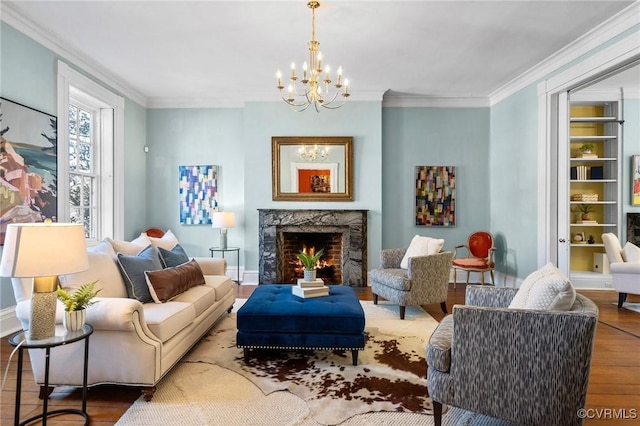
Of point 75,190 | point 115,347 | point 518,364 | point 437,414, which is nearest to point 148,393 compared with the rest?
point 115,347

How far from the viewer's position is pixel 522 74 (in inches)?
194

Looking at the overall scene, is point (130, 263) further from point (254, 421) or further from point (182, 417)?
point (254, 421)

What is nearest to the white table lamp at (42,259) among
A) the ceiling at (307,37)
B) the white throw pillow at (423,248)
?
the ceiling at (307,37)

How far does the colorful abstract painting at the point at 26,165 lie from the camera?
3344 millimetres

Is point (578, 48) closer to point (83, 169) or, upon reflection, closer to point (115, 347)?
point (115, 347)

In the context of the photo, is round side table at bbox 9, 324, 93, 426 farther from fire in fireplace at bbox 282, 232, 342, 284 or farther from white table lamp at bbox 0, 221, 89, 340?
fire in fireplace at bbox 282, 232, 342, 284

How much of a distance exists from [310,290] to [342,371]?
0.76 metres

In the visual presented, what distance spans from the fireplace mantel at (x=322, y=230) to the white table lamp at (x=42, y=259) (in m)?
3.66

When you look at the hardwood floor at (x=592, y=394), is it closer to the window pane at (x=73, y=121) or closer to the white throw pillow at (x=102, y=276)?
the white throw pillow at (x=102, y=276)

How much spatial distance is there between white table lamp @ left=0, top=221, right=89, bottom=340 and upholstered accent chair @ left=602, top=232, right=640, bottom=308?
545cm

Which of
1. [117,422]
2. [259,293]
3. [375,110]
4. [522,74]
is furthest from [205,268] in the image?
[522,74]

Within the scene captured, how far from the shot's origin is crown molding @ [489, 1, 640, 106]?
3342 millimetres

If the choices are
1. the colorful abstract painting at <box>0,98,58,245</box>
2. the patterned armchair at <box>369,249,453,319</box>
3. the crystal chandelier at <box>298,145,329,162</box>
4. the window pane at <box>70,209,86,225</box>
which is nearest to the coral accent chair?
the patterned armchair at <box>369,249,453,319</box>

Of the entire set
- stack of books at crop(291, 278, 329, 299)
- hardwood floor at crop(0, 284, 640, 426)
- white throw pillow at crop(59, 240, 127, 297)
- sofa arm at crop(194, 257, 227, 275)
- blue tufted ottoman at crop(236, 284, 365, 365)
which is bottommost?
hardwood floor at crop(0, 284, 640, 426)
